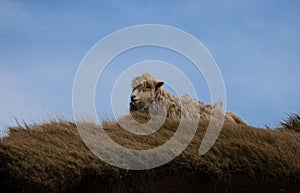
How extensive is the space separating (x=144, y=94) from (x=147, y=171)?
5594 millimetres

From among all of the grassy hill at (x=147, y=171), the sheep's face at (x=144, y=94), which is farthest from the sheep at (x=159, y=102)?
the grassy hill at (x=147, y=171)

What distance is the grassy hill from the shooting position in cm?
1193

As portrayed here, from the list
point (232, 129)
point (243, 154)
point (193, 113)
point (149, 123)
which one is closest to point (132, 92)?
point (193, 113)

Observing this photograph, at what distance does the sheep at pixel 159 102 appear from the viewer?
681 inches

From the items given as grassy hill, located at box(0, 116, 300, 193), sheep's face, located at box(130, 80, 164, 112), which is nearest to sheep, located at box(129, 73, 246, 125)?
sheep's face, located at box(130, 80, 164, 112)

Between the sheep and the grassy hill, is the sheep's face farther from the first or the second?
the grassy hill

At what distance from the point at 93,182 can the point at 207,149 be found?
2.79 meters

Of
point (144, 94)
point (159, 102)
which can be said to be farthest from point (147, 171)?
point (144, 94)

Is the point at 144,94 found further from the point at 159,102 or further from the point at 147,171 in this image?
the point at 147,171

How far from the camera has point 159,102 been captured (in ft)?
57.5

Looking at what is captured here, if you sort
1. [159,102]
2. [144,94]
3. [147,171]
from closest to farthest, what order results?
[147,171], [159,102], [144,94]

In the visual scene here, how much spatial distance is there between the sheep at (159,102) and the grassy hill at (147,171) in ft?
13.0

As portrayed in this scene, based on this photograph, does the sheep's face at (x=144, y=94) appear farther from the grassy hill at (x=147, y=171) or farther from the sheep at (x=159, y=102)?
the grassy hill at (x=147, y=171)

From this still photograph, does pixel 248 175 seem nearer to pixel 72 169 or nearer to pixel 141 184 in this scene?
pixel 141 184
